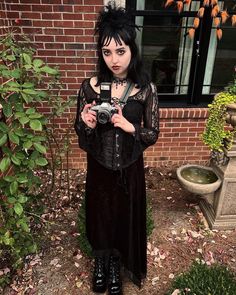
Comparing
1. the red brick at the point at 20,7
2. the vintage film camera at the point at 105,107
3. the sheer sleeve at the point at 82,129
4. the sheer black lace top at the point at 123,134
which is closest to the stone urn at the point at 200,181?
the sheer black lace top at the point at 123,134

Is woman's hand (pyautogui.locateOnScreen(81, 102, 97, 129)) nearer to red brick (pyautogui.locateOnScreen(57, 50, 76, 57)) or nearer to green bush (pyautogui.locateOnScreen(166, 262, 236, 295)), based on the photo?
green bush (pyautogui.locateOnScreen(166, 262, 236, 295))

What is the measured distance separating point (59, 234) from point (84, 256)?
0.40 meters

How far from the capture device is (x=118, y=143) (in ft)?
5.87

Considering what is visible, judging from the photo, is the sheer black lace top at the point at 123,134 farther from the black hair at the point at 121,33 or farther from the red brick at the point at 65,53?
the red brick at the point at 65,53

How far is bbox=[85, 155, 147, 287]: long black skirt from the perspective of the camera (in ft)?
6.41

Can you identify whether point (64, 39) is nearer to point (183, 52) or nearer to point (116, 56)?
point (183, 52)

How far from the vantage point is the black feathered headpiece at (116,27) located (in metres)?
1.62

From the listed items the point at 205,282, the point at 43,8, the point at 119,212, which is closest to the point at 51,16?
the point at 43,8

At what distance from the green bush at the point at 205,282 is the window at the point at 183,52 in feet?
7.47

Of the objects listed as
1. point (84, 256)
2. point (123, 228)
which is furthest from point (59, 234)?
point (123, 228)

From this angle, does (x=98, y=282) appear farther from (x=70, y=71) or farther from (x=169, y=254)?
(x=70, y=71)

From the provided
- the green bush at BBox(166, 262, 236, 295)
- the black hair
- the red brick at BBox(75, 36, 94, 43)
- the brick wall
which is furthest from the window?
the green bush at BBox(166, 262, 236, 295)

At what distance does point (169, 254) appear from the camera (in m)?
2.70

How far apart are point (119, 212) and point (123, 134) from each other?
0.63 meters
